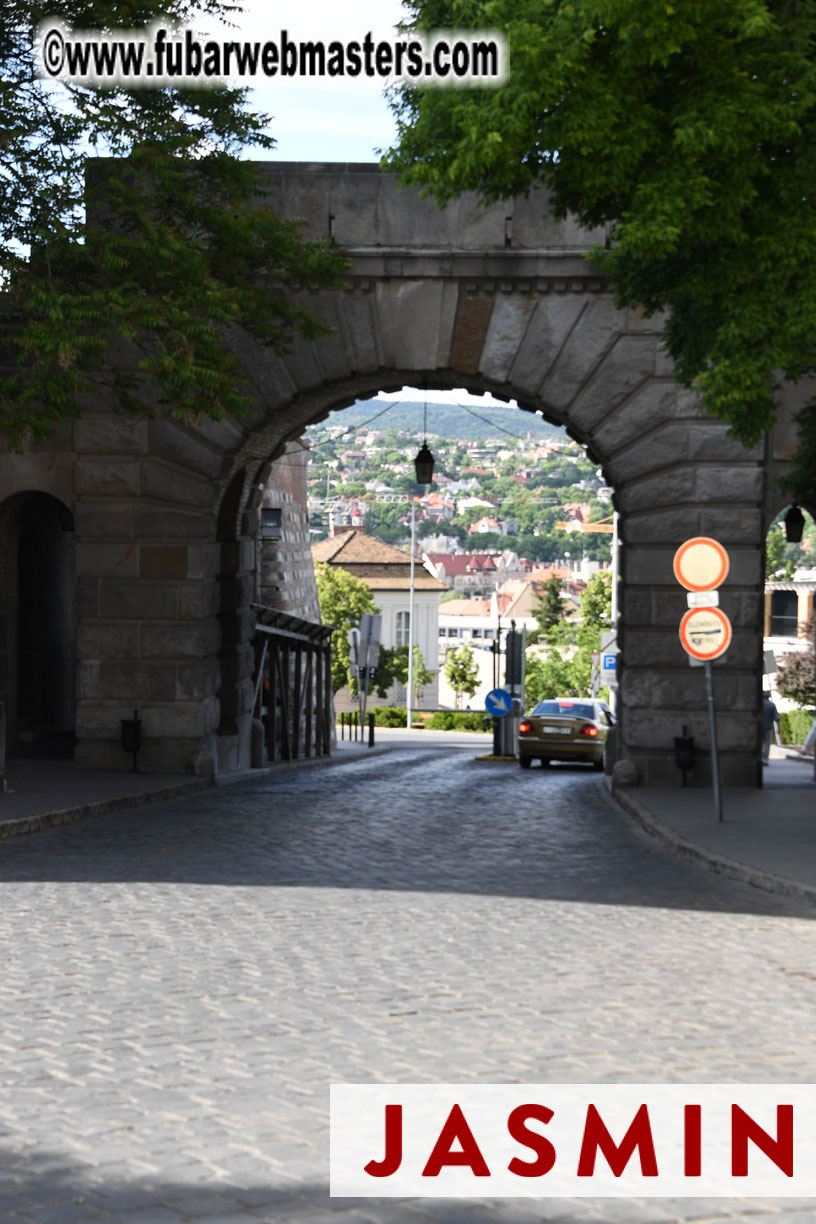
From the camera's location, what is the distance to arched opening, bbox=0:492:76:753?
A: 82.2 feet

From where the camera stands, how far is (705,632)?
16484 mm

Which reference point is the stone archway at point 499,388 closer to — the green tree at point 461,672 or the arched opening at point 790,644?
the arched opening at point 790,644

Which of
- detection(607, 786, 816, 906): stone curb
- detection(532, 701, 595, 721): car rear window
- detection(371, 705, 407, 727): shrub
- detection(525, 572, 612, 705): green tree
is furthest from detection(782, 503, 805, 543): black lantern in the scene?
detection(525, 572, 612, 705): green tree

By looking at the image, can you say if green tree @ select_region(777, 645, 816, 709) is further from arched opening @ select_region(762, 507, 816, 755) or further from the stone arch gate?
the stone arch gate

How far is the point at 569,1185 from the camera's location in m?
5.56

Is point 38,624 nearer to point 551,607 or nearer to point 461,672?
point 461,672

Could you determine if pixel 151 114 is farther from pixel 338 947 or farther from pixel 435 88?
pixel 338 947

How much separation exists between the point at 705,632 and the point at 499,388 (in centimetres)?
674

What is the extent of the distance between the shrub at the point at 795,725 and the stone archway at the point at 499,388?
29.3 meters

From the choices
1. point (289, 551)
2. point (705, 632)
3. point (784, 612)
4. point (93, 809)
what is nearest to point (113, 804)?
point (93, 809)

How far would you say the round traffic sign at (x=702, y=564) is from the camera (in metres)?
16.5

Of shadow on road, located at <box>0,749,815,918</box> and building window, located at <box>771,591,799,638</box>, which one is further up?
building window, located at <box>771,591,799,638</box>

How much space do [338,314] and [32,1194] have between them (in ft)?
57.3

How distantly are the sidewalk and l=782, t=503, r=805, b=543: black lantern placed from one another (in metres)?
3.69
